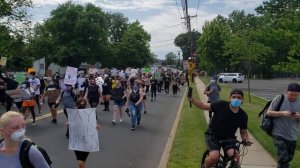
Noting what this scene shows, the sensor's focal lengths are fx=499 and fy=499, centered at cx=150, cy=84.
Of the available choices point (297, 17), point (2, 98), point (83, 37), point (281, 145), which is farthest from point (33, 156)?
point (83, 37)

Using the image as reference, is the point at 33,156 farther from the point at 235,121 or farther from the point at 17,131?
the point at 235,121

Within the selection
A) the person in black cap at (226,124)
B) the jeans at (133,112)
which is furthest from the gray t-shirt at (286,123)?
the jeans at (133,112)

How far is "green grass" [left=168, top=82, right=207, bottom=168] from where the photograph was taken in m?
10.1

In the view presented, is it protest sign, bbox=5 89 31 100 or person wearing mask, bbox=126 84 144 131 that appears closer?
person wearing mask, bbox=126 84 144 131

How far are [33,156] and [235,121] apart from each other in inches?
157

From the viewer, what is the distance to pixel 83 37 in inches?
3061

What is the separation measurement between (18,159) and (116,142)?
8.79 m

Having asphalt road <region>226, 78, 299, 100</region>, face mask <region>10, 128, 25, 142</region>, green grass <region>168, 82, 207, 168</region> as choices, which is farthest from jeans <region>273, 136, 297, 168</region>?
asphalt road <region>226, 78, 299, 100</region>

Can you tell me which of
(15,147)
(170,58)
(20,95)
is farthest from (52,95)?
(170,58)

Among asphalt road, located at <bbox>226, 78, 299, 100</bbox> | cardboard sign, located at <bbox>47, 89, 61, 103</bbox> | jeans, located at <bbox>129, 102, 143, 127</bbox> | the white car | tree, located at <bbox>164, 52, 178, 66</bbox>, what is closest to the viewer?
jeans, located at <bbox>129, 102, 143, 127</bbox>

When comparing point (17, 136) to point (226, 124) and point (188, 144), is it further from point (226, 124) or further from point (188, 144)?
point (188, 144)

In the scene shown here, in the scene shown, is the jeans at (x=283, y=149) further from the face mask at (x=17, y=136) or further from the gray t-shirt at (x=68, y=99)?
the gray t-shirt at (x=68, y=99)

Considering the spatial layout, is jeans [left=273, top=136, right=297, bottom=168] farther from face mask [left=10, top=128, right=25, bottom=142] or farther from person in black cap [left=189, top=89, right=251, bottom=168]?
face mask [left=10, top=128, right=25, bottom=142]

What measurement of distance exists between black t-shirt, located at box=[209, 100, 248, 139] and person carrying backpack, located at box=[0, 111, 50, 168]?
3.72 meters
